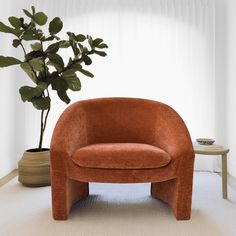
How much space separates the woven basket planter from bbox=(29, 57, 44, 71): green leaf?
856 mm

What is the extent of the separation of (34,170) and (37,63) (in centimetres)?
101

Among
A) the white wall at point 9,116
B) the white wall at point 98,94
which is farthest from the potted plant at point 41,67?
the white wall at point 98,94

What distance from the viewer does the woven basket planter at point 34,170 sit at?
8.24 ft

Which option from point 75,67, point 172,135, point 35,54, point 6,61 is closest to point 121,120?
point 172,135

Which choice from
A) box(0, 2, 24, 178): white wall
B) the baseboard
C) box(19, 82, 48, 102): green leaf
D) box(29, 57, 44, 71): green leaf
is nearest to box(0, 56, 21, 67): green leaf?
box(29, 57, 44, 71): green leaf

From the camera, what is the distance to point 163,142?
1.95 meters

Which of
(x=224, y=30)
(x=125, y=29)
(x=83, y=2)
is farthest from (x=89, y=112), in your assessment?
(x=224, y=30)

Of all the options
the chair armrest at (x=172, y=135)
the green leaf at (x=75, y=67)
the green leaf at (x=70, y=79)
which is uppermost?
the green leaf at (x=75, y=67)

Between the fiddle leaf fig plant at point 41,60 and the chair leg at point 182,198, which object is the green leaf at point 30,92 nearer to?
the fiddle leaf fig plant at point 41,60

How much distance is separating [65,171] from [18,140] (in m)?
1.91

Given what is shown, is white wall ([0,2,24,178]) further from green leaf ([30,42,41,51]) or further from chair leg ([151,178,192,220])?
chair leg ([151,178,192,220])

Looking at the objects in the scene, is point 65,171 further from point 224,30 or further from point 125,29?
point 224,30

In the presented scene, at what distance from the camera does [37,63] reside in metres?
2.17

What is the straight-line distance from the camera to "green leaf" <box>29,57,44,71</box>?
215 cm
